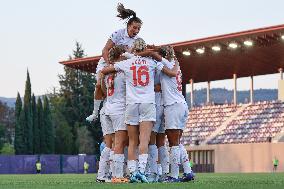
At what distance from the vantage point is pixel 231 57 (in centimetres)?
4344

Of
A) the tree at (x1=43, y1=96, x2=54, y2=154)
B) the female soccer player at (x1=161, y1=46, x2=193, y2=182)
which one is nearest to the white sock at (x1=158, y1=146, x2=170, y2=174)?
the female soccer player at (x1=161, y1=46, x2=193, y2=182)

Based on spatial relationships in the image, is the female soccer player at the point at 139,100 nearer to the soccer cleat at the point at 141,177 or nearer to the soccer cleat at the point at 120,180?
the soccer cleat at the point at 120,180

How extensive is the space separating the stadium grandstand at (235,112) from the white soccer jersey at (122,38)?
2690cm

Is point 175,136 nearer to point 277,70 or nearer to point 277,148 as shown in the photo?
point 277,148

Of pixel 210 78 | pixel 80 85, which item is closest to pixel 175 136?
pixel 210 78

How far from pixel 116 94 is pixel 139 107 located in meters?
0.61

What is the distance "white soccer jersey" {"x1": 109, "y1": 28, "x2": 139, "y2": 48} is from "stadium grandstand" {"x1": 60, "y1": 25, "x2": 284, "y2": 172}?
2690 cm

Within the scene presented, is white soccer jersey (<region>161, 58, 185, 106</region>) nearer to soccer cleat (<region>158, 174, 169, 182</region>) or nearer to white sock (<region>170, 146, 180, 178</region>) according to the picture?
white sock (<region>170, 146, 180, 178</region>)

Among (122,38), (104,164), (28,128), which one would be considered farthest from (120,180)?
(28,128)

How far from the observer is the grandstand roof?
38.9 meters

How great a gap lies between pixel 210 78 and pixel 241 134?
28.6 ft

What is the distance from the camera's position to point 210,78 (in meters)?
52.4

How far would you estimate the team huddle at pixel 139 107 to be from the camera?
9906mm

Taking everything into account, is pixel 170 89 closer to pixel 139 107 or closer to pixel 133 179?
pixel 139 107
